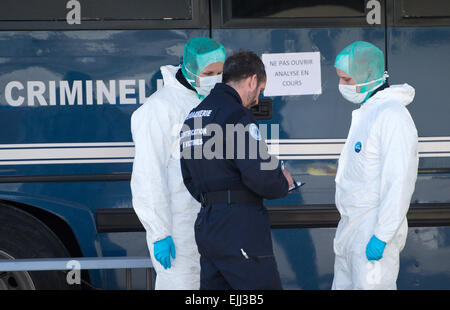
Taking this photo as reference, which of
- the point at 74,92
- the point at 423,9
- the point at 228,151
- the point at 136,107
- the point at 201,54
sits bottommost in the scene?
the point at 228,151

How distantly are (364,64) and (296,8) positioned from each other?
2.83ft

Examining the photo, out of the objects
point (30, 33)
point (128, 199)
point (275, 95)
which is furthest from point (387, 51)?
point (30, 33)

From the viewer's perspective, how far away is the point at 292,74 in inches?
157

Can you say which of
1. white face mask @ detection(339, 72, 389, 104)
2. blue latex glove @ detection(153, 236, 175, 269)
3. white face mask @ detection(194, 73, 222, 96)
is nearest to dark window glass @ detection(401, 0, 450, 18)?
white face mask @ detection(339, 72, 389, 104)

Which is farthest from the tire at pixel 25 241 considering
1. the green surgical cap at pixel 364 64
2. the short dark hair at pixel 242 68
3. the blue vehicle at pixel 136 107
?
the green surgical cap at pixel 364 64

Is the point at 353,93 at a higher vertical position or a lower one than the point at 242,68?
lower

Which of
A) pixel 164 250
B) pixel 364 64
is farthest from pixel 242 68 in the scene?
pixel 164 250

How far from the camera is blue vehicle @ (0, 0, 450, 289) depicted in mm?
3920

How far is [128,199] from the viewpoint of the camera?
401cm

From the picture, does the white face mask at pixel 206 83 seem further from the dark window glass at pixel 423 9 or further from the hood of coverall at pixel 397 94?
the dark window glass at pixel 423 9

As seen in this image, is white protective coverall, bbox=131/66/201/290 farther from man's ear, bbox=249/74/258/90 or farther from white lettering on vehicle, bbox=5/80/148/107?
white lettering on vehicle, bbox=5/80/148/107

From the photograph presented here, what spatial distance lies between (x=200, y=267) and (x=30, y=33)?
1797mm

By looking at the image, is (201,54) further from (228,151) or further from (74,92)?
(74,92)

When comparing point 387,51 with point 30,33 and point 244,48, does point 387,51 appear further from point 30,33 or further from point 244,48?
point 30,33
